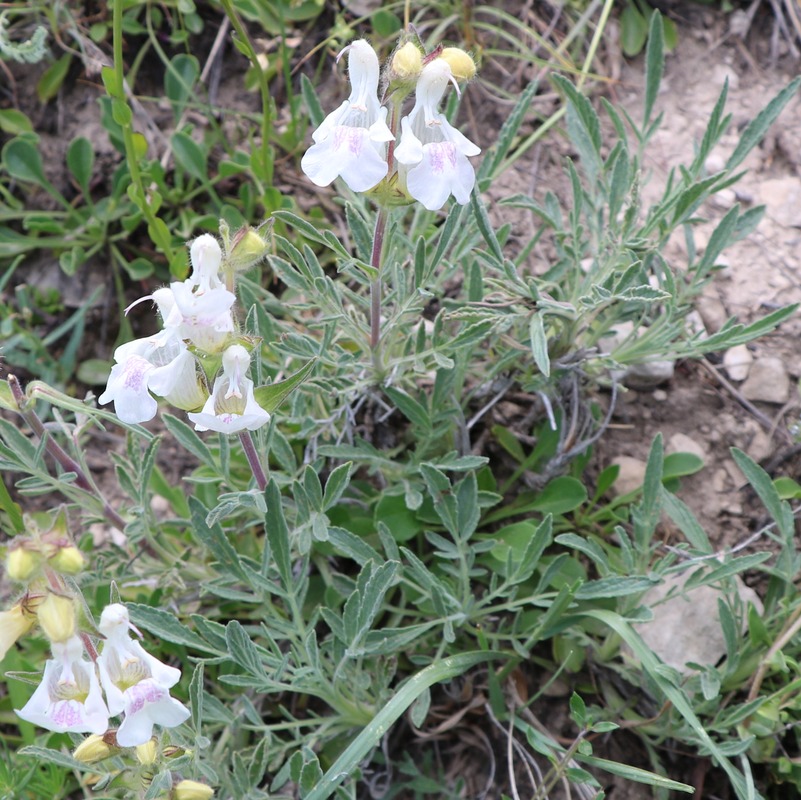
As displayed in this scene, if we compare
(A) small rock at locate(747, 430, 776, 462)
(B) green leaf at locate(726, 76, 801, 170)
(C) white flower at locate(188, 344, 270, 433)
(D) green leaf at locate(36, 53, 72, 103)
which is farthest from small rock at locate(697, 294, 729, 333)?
(D) green leaf at locate(36, 53, 72, 103)

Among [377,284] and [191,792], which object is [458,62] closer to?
[377,284]

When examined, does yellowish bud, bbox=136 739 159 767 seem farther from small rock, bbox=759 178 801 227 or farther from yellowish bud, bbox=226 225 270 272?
small rock, bbox=759 178 801 227

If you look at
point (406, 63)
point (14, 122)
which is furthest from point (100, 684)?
point (14, 122)

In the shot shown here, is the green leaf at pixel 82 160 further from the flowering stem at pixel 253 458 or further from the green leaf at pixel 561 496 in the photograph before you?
the green leaf at pixel 561 496

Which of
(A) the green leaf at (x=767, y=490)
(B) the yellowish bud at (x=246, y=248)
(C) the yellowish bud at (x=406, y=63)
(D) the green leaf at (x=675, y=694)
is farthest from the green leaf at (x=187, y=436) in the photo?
(A) the green leaf at (x=767, y=490)

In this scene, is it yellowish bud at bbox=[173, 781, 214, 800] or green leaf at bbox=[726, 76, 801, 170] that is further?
green leaf at bbox=[726, 76, 801, 170]

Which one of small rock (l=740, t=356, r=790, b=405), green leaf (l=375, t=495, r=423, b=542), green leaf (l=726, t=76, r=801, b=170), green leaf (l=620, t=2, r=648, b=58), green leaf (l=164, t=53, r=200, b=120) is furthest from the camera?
green leaf (l=620, t=2, r=648, b=58)
